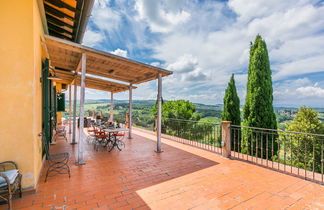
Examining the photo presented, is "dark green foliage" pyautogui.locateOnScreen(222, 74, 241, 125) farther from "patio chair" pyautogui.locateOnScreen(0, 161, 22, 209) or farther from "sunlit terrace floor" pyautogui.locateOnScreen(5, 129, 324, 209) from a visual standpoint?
"patio chair" pyautogui.locateOnScreen(0, 161, 22, 209)

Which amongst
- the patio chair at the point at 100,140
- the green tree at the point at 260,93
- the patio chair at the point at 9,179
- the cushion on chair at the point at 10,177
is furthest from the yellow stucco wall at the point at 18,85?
the green tree at the point at 260,93

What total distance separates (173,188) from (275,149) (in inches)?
314

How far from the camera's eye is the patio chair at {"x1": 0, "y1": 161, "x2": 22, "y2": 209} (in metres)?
1.88

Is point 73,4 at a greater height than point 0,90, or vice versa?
point 73,4

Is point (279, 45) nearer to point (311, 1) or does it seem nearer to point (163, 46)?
point (311, 1)

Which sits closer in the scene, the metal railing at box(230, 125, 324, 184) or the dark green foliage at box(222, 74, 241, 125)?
the metal railing at box(230, 125, 324, 184)

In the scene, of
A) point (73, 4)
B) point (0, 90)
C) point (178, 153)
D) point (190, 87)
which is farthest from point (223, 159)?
point (190, 87)

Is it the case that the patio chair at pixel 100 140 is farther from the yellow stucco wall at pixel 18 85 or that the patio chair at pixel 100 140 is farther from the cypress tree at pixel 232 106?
the cypress tree at pixel 232 106

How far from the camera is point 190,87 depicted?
28.8m

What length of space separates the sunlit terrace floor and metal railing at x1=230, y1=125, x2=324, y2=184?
349 millimetres

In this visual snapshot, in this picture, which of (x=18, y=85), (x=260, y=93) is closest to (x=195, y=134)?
(x=260, y=93)

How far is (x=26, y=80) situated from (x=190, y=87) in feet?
91.0

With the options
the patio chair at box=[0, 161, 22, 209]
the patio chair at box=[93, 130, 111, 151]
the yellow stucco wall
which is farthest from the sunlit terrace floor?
the patio chair at box=[93, 130, 111, 151]

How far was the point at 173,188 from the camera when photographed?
2705mm
